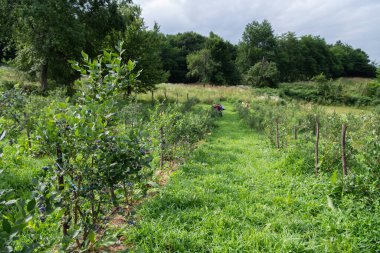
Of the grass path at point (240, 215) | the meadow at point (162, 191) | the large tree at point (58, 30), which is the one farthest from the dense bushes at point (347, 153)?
the large tree at point (58, 30)

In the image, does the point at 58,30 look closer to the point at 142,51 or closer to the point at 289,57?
the point at 142,51

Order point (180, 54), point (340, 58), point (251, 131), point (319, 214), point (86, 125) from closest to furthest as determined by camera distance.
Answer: point (86, 125), point (319, 214), point (251, 131), point (180, 54), point (340, 58)

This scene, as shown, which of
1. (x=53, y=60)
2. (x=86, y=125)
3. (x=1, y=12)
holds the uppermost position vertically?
(x=1, y=12)

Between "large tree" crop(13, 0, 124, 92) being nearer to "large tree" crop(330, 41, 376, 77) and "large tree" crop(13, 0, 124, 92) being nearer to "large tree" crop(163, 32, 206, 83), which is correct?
"large tree" crop(163, 32, 206, 83)

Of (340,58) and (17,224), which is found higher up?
(340,58)

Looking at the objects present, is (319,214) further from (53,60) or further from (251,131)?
(53,60)

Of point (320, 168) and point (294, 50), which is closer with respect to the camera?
point (320, 168)

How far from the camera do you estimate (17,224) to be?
1127 millimetres

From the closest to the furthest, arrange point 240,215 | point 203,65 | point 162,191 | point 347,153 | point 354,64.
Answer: point 240,215
point 162,191
point 347,153
point 203,65
point 354,64

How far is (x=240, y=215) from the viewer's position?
12.9 ft

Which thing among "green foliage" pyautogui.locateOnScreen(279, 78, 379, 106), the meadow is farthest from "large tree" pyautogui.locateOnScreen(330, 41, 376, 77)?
the meadow

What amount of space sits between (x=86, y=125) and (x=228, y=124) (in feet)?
38.6

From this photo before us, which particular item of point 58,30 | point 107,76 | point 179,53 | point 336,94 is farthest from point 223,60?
point 107,76

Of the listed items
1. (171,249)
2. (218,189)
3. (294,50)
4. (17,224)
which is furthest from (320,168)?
(294,50)
